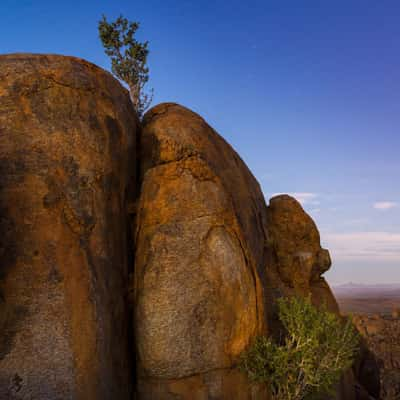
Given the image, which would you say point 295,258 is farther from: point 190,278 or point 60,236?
point 60,236

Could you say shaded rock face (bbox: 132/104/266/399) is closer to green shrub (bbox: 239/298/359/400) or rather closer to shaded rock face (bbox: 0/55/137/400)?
green shrub (bbox: 239/298/359/400)

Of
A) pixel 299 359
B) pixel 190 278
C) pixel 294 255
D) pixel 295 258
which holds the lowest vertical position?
pixel 299 359

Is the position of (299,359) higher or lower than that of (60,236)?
lower

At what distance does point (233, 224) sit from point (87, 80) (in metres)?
5.55

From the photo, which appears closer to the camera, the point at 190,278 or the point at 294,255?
the point at 190,278

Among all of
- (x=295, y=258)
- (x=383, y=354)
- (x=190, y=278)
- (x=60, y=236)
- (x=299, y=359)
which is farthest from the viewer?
(x=383, y=354)

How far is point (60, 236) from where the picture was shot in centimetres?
966

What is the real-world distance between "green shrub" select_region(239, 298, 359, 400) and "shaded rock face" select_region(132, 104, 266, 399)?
46cm

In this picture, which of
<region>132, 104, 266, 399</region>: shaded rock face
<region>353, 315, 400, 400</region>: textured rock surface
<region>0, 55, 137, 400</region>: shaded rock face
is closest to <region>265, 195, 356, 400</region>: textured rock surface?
<region>353, 315, 400, 400</region>: textured rock surface

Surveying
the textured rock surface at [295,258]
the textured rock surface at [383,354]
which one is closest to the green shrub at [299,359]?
the textured rock surface at [295,258]

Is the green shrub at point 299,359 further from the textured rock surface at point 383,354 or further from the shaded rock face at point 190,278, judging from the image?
the textured rock surface at point 383,354

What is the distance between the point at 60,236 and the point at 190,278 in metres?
3.44

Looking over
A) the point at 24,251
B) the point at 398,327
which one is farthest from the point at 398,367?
the point at 24,251

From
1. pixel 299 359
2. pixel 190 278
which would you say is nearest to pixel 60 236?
pixel 190 278
